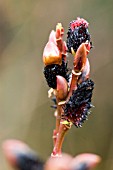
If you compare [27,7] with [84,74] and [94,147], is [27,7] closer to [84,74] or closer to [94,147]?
[94,147]

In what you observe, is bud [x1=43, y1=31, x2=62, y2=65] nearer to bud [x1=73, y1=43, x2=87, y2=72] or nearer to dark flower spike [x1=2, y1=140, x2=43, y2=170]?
bud [x1=73, y1=43, x2=87, y2=72]

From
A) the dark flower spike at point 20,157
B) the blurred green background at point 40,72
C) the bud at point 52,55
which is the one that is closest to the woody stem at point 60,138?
the bud at point 52,55

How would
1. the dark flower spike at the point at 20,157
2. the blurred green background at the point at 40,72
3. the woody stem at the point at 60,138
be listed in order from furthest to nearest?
the blurred green background at the point at 40,72, the woody stem at the point at 60,138, the dark flower spike at the point at 20,157

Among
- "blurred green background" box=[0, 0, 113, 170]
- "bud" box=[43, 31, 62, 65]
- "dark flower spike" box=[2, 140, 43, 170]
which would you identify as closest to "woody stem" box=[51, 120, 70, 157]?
"bud" box=[43, 31, 62, 65]

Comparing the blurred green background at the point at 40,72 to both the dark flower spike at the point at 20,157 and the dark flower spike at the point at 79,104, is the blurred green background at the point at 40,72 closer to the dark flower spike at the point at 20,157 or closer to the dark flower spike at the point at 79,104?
the dark flower spike at the point at 79,104

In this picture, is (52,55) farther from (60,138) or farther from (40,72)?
(40,72)

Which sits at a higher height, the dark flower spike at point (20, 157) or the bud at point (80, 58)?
the bud at point (80, 58)

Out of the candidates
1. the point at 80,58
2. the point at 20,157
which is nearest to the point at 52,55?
the point at 80,58
